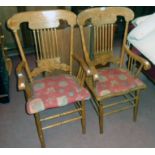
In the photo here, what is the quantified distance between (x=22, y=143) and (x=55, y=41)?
93cm

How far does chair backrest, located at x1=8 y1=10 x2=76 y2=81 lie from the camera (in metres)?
1.59

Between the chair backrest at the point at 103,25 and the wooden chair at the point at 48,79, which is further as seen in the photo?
the chair backrest at the point at 103,25

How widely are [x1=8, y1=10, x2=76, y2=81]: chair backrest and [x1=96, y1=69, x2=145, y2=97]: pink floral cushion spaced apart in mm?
326

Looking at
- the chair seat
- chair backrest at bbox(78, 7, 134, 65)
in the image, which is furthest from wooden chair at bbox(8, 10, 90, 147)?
chair backrest at bbox(78, 7, 134, 65)

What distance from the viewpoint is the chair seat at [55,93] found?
150 cm

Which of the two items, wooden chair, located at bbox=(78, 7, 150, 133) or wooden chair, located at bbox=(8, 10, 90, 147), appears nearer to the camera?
wooden chair, located at bbox=(8, 10, 90, 147)

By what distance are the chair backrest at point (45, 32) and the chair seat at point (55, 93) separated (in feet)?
0.38

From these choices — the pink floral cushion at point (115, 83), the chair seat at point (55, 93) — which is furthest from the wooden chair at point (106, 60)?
the chair seat at point (55, 93)

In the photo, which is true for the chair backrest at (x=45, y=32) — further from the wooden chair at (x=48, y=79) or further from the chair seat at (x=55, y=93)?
the chair seat at (x=55, y=93)

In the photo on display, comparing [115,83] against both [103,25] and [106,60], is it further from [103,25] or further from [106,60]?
[103,25]

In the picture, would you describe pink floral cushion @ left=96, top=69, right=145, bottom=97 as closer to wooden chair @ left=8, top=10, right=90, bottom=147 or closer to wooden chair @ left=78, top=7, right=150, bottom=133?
wooden chair @ left=78, top=7, right=150, bottom=133

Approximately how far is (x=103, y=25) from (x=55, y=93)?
716 millimetres
